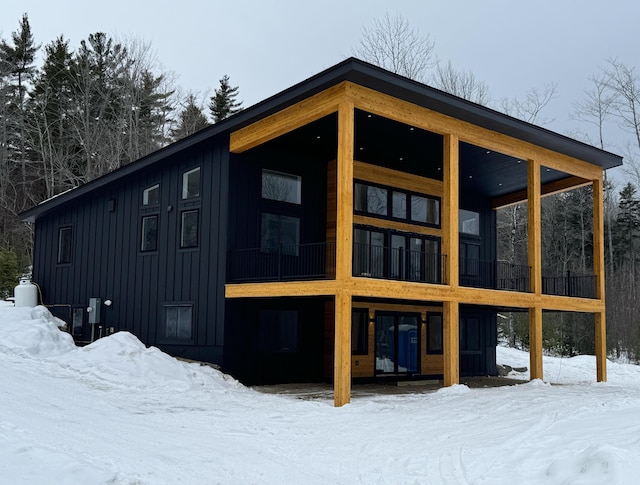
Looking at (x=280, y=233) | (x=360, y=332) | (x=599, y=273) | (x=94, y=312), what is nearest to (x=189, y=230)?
(x=280, y=233)

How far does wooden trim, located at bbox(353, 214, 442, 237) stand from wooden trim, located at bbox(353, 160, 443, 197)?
107 cm

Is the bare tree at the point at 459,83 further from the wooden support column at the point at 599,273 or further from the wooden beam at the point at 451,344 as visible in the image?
the wooden beam at the point at 451,344

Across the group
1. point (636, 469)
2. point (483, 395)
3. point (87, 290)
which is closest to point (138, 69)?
point (87, 290)

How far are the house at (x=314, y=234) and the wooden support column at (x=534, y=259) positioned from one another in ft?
0.12

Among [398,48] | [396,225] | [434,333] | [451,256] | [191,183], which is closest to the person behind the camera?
[451,256]

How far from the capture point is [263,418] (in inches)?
422

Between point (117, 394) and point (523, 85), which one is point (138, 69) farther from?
point (117, 394)

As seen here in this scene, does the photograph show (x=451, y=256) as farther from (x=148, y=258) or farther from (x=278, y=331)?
(x=148, y=258)

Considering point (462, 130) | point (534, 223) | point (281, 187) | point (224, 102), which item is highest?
point (224, 102)

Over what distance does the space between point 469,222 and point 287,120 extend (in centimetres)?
969

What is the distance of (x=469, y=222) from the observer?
21656 mm

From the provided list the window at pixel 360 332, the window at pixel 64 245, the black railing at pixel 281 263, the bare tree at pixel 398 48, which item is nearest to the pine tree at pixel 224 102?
the bare tree at pixel 398 48

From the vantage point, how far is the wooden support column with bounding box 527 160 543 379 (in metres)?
17.0

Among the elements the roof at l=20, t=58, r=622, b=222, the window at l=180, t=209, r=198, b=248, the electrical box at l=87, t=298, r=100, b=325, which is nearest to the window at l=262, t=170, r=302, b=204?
the roof at l=20, t=58, r=622, b=222
